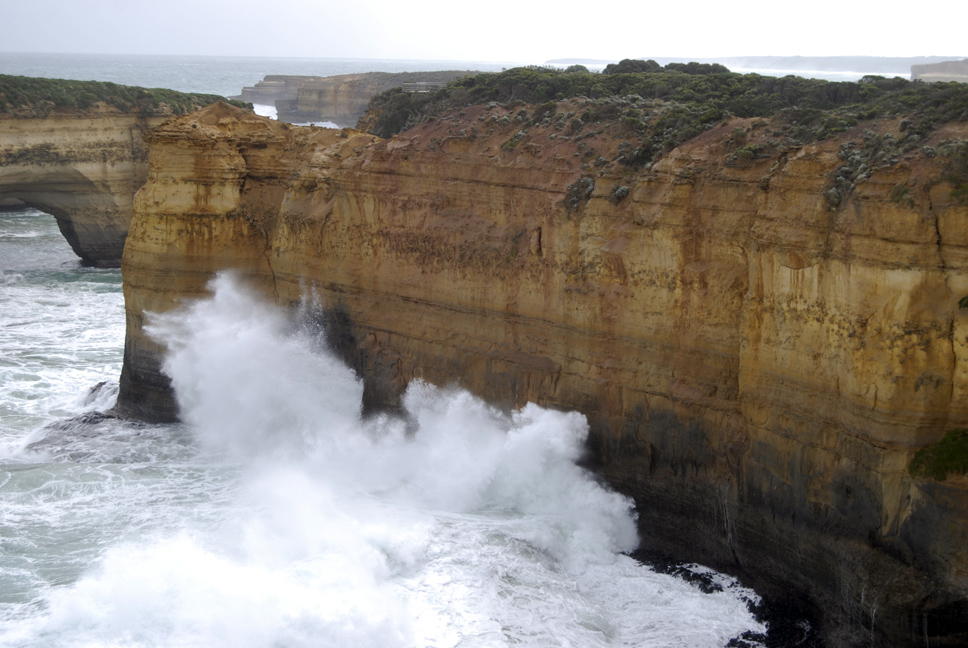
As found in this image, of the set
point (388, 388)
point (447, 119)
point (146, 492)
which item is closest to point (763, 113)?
point (447, 119)

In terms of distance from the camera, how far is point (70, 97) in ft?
133

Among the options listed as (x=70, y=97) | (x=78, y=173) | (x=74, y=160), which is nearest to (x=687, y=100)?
(x=78, y=173)

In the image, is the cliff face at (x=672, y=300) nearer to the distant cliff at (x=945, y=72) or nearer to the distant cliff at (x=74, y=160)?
the distant cliff at (x=74, y=160)

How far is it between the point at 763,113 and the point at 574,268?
349 inches

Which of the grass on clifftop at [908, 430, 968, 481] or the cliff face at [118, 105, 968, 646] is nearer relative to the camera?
the grass on clifftop at [908, 430, 968, 481]

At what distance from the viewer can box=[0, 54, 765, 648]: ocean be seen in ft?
44.0

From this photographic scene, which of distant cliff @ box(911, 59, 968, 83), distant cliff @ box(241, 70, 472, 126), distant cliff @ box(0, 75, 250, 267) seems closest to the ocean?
distant cliff @ box(0, 75, 250, 267)

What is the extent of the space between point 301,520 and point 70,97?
31.2 m

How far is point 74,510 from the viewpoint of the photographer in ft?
54.7

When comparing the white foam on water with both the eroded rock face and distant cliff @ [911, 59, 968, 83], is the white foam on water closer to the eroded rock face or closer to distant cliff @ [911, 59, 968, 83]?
the eroded rock face

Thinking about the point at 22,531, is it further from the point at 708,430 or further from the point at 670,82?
the point at 670,82

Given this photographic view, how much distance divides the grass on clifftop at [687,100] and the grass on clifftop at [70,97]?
483 inches

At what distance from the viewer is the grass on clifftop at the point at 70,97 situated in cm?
3898

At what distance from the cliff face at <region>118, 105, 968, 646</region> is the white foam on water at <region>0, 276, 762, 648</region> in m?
0.71
